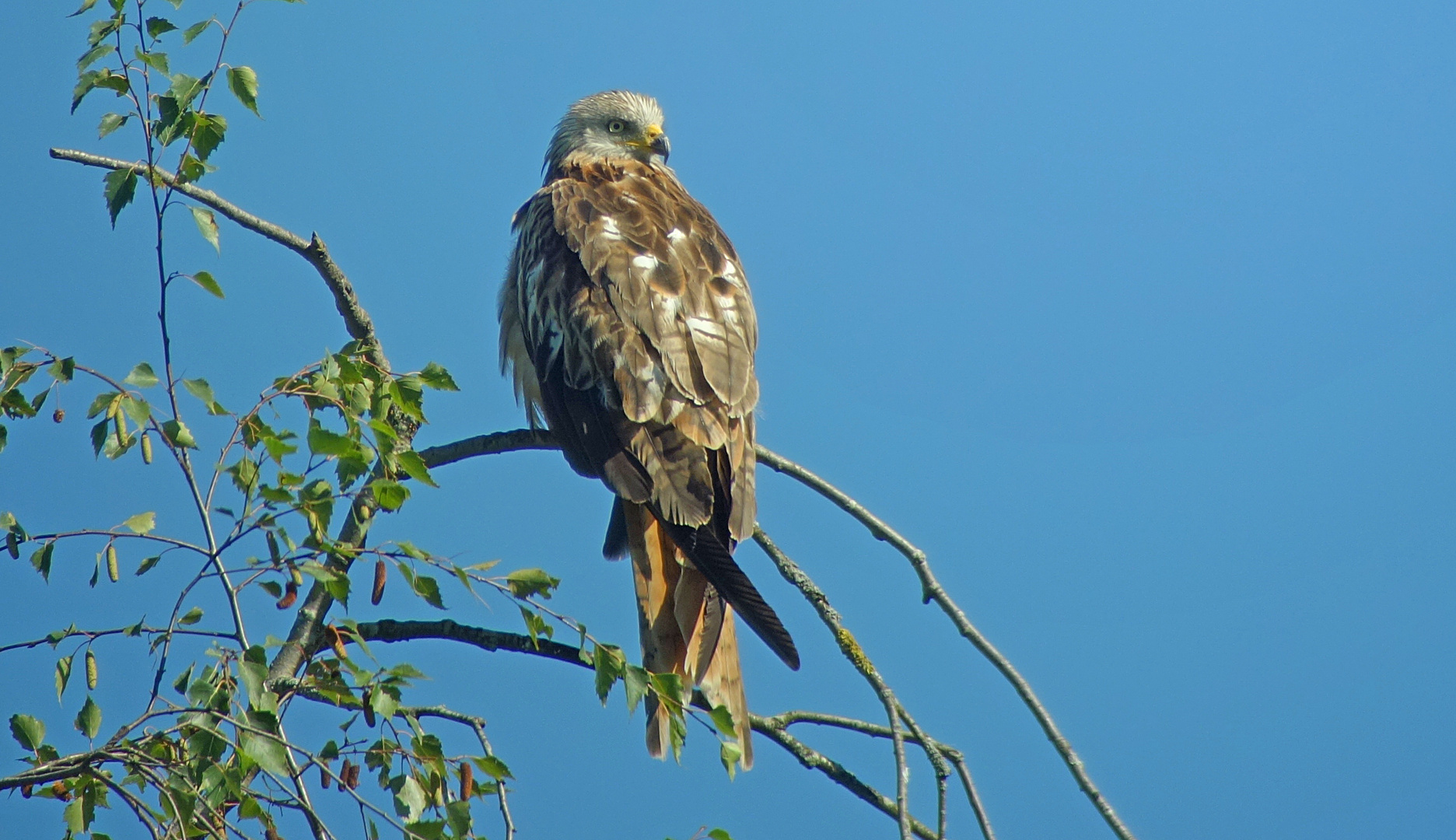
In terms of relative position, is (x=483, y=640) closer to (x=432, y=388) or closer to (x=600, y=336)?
(x=432, y=388)

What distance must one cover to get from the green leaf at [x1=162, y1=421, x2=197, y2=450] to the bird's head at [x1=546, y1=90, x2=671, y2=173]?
2.96 metres

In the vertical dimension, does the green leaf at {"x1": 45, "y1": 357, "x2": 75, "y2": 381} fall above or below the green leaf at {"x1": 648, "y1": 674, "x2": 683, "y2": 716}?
above

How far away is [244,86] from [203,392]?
→ 61 cm

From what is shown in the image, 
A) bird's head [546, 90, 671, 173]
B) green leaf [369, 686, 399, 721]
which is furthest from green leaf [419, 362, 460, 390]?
bird's head [546, 90, 671, 173]

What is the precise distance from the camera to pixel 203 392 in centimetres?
196

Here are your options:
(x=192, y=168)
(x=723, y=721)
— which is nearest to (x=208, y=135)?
(x=192, y=168)

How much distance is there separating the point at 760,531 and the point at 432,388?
1.09m

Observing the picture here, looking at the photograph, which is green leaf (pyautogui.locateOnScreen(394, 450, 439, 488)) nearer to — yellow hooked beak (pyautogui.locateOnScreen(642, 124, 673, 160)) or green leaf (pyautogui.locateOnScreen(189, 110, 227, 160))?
green leaf (pyautogui.locateOnScreen(189, 110, 227, 160))

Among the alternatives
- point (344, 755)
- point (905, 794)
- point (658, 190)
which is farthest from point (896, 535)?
point (658, 190)

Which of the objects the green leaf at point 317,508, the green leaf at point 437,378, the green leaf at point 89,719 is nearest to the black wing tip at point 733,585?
the green leaf at point 437,378

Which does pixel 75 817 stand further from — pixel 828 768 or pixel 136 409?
pixel 828 768

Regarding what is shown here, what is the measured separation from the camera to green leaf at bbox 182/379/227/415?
1.96 meters

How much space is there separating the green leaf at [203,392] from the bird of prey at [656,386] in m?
1.12

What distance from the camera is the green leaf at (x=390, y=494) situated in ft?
6.51
